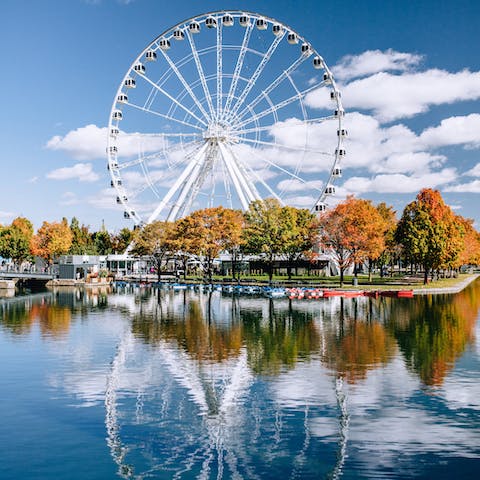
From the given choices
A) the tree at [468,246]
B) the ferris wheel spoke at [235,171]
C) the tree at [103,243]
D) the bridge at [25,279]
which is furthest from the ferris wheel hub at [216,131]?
the tree at [103,243]

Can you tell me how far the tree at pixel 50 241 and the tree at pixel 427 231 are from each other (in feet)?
243

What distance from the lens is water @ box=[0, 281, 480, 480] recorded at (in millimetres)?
16906

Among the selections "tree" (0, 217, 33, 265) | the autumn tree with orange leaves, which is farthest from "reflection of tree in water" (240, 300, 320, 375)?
"tree" (0, 217, 33, 265)

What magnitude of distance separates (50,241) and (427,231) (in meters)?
81.7

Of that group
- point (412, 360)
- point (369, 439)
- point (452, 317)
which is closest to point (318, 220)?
point (452, 317)

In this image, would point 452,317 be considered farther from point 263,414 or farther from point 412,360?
point 263,414

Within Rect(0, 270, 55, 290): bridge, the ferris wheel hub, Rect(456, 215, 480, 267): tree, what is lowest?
Rect(0, 270, 55, 290): bridge

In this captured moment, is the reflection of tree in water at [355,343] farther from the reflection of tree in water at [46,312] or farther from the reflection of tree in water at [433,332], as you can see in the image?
the reflection of tree in water at [46,312]

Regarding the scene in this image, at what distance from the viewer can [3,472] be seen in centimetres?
1636

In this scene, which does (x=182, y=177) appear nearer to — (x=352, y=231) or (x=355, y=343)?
(x=352, y=231)

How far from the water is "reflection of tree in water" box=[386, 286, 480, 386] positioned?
0.48 feet

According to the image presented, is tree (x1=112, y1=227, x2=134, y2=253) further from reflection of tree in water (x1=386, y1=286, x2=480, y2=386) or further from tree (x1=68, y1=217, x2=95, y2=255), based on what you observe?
reflection of tree in water (x1=386, y1=286, x2=480, y2=386)

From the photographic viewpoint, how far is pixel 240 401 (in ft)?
74.9

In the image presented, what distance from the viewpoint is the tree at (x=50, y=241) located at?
12838 centimetres
